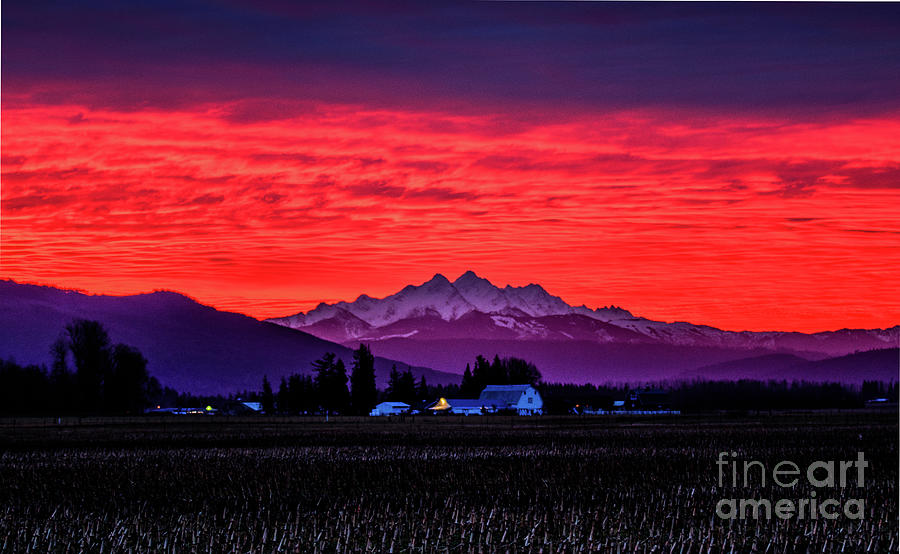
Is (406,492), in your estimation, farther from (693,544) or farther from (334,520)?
(693,544)

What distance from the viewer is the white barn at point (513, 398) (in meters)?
151

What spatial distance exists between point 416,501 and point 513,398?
124780 mm

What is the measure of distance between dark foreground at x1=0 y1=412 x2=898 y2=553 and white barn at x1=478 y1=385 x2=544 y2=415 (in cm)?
10069

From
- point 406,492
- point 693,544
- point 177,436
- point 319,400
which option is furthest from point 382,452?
point 319,400

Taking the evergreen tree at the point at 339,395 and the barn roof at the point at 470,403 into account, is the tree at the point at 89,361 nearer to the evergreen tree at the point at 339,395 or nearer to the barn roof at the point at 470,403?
the evergreen tree at the point at 339,395

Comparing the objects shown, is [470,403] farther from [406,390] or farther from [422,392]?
[422,392]

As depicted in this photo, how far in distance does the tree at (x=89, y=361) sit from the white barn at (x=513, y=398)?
48453 mm

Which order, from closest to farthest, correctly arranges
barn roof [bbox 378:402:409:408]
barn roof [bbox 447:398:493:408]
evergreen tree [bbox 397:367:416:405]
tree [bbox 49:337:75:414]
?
1. tree [bbox 49:337:75:414]
2. barn roof [bbox 447:398:493:408]
3. barn roof [bbox 378:402:409:408]
4. evergreen tree [bbox 397:367:416:405]

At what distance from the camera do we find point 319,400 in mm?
158500

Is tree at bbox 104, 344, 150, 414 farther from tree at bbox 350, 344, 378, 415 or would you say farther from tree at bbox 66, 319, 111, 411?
tree at bbox 350, 344, 378, 415

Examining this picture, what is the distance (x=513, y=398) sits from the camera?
15188 centimetres

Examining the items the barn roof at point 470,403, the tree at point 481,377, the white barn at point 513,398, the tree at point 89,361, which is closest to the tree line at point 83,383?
the tree at point 89,361

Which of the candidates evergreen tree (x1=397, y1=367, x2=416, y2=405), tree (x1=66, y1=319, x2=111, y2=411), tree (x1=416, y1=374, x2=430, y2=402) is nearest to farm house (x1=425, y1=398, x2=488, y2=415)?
evergreen tree (x1=397, y1=367, x2=416, y2=405)

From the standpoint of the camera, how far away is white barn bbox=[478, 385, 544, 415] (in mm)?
150825
